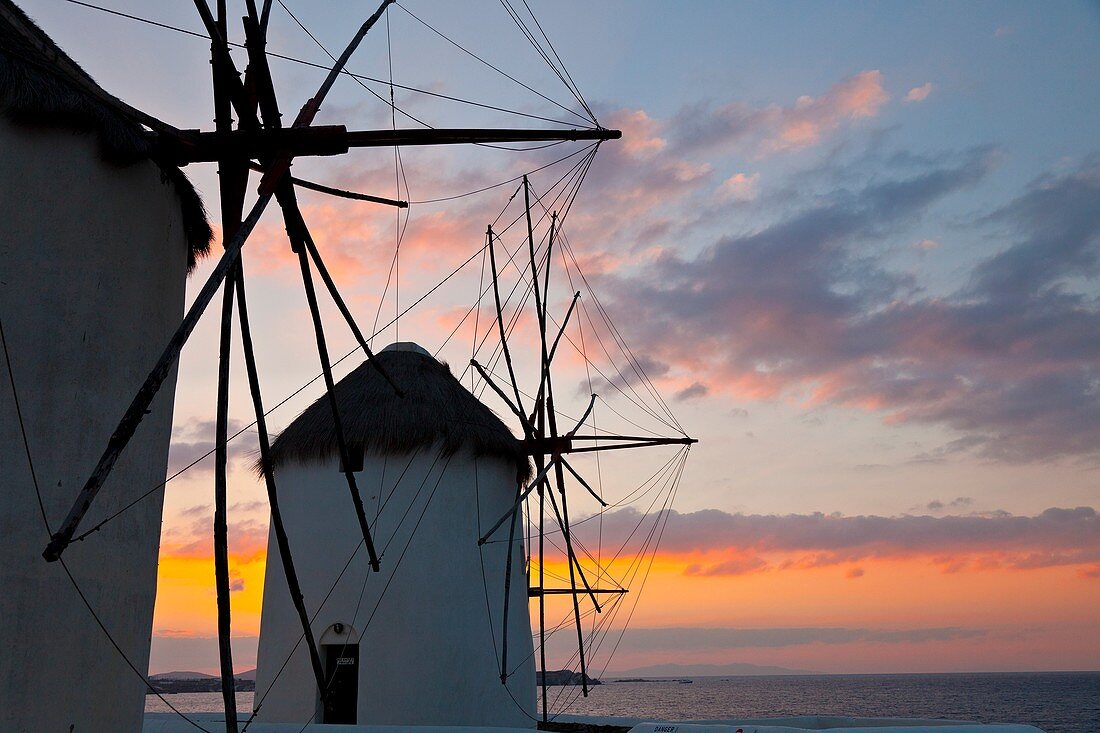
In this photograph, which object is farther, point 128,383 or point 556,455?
point 556,455

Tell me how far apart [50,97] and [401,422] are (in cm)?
845

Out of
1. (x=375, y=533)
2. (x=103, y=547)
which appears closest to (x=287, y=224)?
(x=103, y=547)

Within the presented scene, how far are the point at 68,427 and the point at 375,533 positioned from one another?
25.7 ft

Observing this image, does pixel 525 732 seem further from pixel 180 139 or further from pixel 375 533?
pixel 180 139

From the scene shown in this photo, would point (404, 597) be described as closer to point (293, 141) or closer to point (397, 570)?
point (397, 570)

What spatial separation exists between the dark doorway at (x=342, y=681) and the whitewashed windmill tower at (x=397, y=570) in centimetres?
2

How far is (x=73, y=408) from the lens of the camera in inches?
264

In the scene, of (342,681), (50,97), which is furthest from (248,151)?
(342,681)

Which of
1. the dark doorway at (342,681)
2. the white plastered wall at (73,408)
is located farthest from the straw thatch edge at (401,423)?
the white plastered wall at (73,408)

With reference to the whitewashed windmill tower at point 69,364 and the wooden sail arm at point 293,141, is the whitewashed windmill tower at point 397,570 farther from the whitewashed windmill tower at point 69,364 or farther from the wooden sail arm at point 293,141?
the wooden sail arm at point 293,141

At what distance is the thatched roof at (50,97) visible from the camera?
650cm

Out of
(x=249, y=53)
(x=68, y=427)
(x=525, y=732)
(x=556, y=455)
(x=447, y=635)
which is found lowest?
(x=525, y=732)

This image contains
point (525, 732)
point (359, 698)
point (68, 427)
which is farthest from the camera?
point (359, 698)

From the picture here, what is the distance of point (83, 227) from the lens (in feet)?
22.6
